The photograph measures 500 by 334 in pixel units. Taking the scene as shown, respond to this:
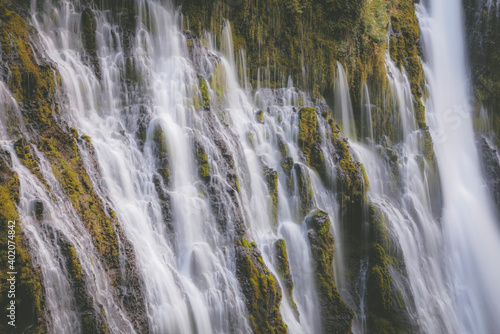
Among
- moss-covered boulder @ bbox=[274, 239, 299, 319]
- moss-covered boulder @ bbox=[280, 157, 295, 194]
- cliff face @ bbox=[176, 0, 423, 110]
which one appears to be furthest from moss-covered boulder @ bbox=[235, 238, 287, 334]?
cliff face @ bbox=[176, 0, 423, 110]

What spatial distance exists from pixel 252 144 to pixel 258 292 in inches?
209

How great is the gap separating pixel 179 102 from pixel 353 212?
23.8 feet

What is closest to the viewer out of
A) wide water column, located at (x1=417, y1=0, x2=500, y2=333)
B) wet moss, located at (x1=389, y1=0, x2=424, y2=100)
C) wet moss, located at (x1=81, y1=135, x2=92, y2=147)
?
wet moss, located at (x1=81, y1=135, x2=92, y2=147)

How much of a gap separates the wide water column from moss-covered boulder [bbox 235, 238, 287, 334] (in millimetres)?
9328

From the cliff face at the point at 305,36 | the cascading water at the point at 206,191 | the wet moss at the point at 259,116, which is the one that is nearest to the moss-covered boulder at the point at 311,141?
the cascading water at the point at 206,191

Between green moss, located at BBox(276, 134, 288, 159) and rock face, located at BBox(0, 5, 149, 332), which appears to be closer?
rock face, located at BBox(0, 5, 149, 332)

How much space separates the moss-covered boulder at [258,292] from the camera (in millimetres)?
10367

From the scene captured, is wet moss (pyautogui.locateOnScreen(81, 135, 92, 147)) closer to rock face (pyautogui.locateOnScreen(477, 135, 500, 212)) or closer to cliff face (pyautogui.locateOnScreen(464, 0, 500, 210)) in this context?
rock face (pyautogui.locateOnScreen(477, 135, 500, 212))

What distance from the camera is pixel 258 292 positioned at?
34.7ft

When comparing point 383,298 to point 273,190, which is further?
point 383,298

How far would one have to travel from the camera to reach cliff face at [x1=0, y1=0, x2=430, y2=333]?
8695mm

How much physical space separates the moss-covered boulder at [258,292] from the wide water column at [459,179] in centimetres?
933

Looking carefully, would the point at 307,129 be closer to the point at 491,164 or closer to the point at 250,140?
the point at 250,140

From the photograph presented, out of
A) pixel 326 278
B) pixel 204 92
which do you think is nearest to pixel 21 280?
pixel 204 92
